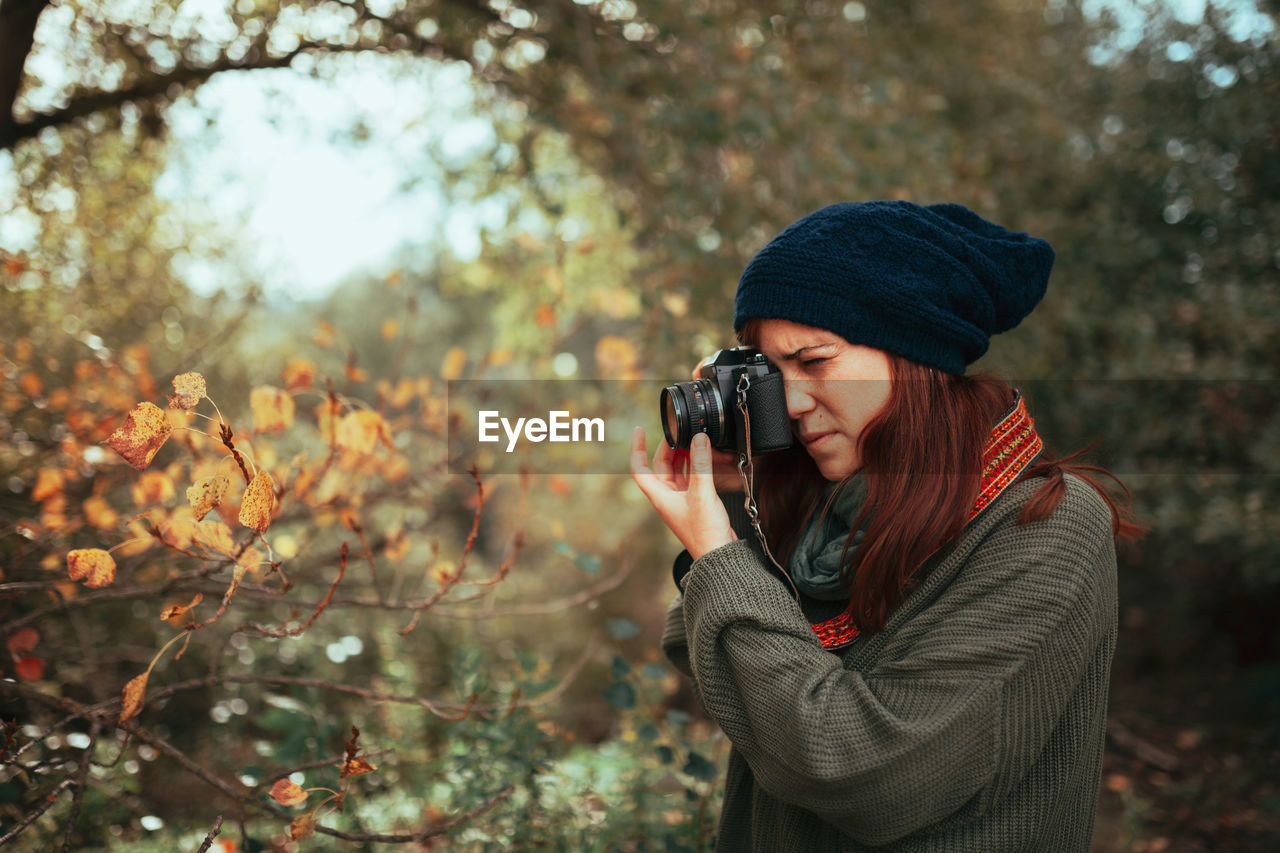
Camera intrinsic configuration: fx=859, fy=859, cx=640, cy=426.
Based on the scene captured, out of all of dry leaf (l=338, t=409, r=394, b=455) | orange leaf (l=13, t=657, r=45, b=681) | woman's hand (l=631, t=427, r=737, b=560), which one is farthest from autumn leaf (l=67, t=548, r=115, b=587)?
woman's hand (l=631, t=427, r=737, b=560)

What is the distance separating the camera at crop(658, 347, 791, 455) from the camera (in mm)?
1282

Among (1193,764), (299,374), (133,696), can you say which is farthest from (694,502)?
(1193,764)

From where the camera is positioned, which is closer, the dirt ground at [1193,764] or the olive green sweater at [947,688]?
the olive green sweater at [947,688]

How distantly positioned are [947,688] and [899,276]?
54cm

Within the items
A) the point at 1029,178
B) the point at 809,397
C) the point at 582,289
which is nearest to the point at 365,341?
the point at 582,289

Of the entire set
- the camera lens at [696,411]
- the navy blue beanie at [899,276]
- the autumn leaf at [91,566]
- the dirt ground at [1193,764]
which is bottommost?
the dirt ground at [1193,764]

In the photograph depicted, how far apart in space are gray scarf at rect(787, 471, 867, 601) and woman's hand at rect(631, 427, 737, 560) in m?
0.14

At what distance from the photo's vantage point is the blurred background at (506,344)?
1.86 meters

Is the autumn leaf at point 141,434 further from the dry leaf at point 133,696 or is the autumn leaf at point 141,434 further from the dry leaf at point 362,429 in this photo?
the dry leaf at point 362,429

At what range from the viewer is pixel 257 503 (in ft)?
3.81

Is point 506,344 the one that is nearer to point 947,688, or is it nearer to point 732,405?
point 732,405

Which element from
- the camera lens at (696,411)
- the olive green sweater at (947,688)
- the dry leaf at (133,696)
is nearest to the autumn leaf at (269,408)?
the dry leaf at (133,696)

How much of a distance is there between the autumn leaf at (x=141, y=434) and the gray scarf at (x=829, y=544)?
907 mm

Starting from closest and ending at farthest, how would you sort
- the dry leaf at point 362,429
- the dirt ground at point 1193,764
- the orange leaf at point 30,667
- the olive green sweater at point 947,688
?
the olive green sweater at point 947,688, the orange leaf at point 30,667, the dry leaf at point 362,429, the dirt ground at point 1193,764
